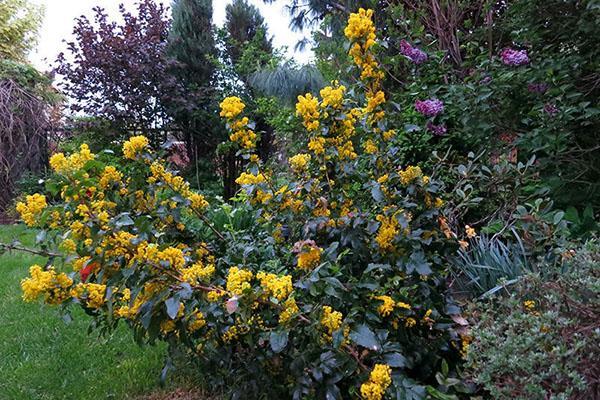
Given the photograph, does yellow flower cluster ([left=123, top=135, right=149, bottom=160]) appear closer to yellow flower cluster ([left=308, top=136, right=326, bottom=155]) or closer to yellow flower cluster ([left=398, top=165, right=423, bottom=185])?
yellow flower cluster ([left=308, top=136, right=326, bottom=155])

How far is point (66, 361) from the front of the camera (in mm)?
2348

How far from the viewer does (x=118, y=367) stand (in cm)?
225

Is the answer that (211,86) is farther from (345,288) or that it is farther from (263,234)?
(345,288)

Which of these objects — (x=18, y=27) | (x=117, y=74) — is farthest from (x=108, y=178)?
(x=18, y=27)

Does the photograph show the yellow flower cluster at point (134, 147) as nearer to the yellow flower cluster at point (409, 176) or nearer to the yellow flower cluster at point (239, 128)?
the yellow flower cluster at point (239, 128)

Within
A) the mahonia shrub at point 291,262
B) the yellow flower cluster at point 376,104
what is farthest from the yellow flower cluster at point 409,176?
the yellow flower cluster at point 376,104

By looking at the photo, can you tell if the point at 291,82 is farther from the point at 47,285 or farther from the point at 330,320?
the point at 330,320

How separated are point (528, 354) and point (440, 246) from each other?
586 mm

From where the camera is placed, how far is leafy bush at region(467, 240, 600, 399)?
1038 mm

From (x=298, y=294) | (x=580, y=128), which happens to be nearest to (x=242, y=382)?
(x=298, y=294)

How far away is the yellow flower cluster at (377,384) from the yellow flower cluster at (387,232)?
1.57ft

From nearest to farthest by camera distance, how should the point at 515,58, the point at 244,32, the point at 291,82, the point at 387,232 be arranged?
the point at 387,232
the point at 515,58
the point at 291,82
the point at 244,32

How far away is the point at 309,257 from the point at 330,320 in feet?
0.68

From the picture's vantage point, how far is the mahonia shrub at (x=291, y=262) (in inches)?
51.7
